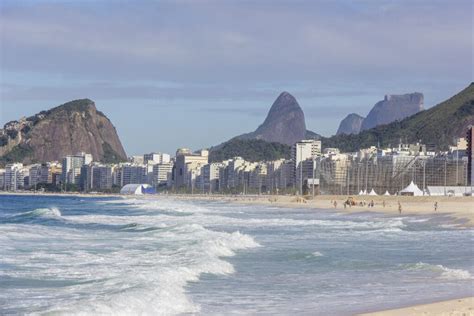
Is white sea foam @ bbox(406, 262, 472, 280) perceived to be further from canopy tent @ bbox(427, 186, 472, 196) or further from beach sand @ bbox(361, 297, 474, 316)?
canopy tent @ bbox(427, 186, 472, 196)

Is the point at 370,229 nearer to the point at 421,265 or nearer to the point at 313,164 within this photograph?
the point at 421,265

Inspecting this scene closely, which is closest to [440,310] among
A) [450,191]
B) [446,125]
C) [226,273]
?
[226,273]

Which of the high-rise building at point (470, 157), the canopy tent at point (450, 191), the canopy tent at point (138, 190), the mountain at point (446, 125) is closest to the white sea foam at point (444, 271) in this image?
the canopy tent at point (450, 191)

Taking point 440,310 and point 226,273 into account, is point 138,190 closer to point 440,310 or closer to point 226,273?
point 226,273

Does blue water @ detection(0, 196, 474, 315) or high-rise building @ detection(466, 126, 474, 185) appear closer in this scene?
blue water @ detection(0, 196, 474, 315)

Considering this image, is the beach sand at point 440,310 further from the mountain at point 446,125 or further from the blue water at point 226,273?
the mountain at point 446,125

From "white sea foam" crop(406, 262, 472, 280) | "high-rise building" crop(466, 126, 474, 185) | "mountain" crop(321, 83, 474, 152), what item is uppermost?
"mountain" crop(321, 83, 474, 152)

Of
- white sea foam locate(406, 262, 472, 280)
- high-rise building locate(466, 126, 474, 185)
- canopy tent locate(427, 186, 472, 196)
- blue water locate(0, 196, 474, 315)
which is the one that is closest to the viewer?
blue water locate(0, 196, 474, 315)

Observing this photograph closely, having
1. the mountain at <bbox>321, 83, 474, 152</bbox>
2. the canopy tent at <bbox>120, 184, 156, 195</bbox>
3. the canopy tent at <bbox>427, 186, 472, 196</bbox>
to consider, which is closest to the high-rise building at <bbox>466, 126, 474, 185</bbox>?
the canopy tent at <bbox>427, 186, 472, 196</bbox>
